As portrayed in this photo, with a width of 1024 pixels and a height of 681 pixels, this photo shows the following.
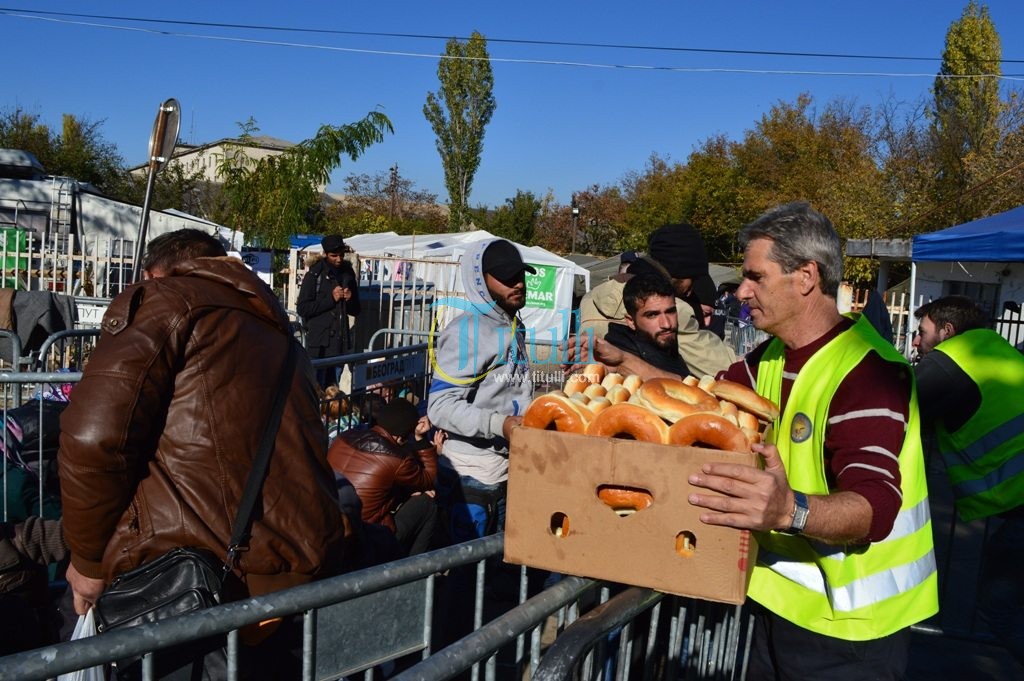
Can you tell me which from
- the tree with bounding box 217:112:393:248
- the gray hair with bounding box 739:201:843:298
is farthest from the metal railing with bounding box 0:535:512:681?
the tree with bounding box 217:112:393:248

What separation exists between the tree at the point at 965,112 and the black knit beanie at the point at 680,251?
1883 cm

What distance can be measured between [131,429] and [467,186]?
58.0 m

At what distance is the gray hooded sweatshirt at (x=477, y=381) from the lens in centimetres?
386

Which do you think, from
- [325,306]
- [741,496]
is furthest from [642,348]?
[325,306]

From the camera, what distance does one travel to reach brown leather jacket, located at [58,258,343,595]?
8.06 ft

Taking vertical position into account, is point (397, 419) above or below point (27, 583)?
above

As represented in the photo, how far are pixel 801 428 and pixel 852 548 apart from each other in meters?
0.35

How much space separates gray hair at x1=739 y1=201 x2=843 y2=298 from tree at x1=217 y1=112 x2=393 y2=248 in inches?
634

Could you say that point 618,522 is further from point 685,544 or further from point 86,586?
point 86,586

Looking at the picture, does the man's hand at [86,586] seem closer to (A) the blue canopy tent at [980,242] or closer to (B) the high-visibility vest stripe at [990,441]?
(B) the high-visibility vest stripe at [990,441]

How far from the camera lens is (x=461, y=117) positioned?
59094mm

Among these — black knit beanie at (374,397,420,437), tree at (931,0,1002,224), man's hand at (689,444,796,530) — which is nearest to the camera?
man's hand at (689,444,796,530)

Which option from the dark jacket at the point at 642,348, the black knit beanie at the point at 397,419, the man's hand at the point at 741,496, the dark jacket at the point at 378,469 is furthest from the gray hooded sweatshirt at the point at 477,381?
the man's hand at the point at 741,496

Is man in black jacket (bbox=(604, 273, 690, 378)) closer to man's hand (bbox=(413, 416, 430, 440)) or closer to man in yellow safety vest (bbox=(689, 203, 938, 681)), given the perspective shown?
man in yellow safety vest (bbox=(689, 203, 938, 681))
